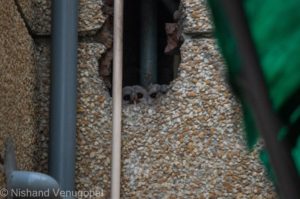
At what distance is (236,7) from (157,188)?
2.19m

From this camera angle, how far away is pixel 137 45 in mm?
3670

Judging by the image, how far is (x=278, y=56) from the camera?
0.98 meters

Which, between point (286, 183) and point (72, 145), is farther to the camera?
point (72, 145)

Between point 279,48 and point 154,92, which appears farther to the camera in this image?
point 154,92

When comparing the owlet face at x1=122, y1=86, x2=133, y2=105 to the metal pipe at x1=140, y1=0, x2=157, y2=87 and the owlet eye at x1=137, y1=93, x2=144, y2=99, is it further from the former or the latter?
the metal pipe at x1=140, y1=0, x2=157, y2=87

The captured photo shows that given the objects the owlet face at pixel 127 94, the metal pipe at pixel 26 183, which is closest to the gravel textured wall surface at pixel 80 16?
the owlet face at pixel 127 94

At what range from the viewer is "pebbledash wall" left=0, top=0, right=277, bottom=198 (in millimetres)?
3102

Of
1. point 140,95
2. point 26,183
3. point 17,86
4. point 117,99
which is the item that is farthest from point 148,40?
point 26,183

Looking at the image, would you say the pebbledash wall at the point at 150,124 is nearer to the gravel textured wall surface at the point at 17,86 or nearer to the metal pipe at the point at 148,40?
the gravel textured wall surface at the point at 17,86

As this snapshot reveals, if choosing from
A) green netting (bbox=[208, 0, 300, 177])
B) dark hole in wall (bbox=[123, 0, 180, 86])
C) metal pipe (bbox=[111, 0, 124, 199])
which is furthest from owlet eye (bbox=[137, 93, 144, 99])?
green netting (bbox=[208, 0, 300, 177])

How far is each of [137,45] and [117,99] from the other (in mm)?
531

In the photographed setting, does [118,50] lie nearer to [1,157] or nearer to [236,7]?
[1,157]

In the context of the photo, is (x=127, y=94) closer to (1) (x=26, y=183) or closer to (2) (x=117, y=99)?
(2) (x=117, y=99)

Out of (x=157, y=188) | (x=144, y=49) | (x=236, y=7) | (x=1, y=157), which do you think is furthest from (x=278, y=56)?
(x=144, y=49)
